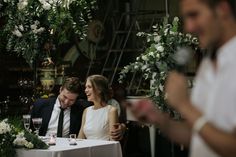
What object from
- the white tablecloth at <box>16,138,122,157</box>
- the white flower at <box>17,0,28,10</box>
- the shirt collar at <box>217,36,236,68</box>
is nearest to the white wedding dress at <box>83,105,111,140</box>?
the white tablecloth at <box>16,138,122,157</box>

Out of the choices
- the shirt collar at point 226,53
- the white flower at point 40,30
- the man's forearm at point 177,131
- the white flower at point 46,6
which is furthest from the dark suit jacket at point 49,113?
the shirt collar at point 226,53

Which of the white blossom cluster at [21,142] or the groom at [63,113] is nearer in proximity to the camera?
the white blossom cluster at [21,142]

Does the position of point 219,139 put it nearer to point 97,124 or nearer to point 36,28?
point 97,124

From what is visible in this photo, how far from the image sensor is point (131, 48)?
951cm

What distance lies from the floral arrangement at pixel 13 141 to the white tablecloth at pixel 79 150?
0.17ft

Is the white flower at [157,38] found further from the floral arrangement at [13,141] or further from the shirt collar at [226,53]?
the shirt collar at [226,53]

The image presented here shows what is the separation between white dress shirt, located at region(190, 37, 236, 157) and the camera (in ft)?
4.66

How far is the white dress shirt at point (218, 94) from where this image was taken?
142 centimetres

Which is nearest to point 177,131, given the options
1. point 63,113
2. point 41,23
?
point 63,113

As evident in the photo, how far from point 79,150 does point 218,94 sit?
3000 millimetres

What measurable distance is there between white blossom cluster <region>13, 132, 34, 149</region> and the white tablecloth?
40mm

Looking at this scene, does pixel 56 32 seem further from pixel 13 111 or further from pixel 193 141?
pixel 193 141

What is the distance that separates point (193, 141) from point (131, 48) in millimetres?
7977

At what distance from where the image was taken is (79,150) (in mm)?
4332
